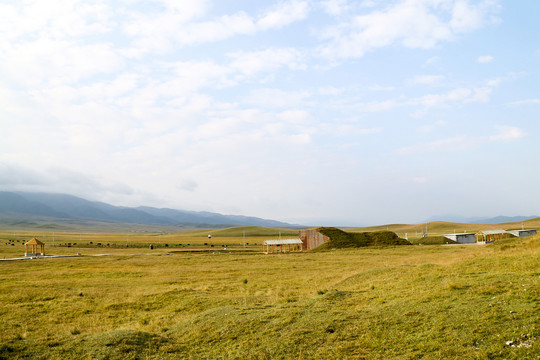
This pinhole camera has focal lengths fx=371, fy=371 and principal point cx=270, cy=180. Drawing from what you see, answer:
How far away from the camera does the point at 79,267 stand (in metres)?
51.3

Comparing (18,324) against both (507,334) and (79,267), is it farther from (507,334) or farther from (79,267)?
(79,267)

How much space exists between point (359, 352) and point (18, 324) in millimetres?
17932

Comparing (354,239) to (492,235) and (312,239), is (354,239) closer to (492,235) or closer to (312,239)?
(312,239)

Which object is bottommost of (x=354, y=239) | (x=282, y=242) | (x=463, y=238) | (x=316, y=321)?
(x=463, y=238)

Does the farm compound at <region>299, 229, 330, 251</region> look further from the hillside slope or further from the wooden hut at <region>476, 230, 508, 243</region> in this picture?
the wooden hut at <region>476, 230, 508, 243</region>

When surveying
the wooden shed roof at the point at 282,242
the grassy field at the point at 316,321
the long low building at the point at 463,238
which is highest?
the grassy field at the point at 316,321

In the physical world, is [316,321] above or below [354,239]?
above

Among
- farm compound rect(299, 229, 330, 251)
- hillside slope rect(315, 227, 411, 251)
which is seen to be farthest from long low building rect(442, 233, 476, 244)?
Answer: farm compound rect(299, 229, 330, 251)

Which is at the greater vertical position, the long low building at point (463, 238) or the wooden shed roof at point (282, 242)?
the wooden shed roof at point (282, 242)

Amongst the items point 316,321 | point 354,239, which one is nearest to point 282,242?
point 354,239

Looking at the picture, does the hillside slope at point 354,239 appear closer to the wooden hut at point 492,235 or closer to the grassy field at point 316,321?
the wooden hut at point 492,235

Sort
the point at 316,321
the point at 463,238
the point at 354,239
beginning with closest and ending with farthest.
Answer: the point at 316,321
the point at 354,239
the point at 463,238

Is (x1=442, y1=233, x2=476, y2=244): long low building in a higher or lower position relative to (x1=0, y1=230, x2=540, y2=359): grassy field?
lower

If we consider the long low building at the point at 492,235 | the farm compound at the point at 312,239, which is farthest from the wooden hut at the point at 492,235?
the farm compound at the point at 312,239
